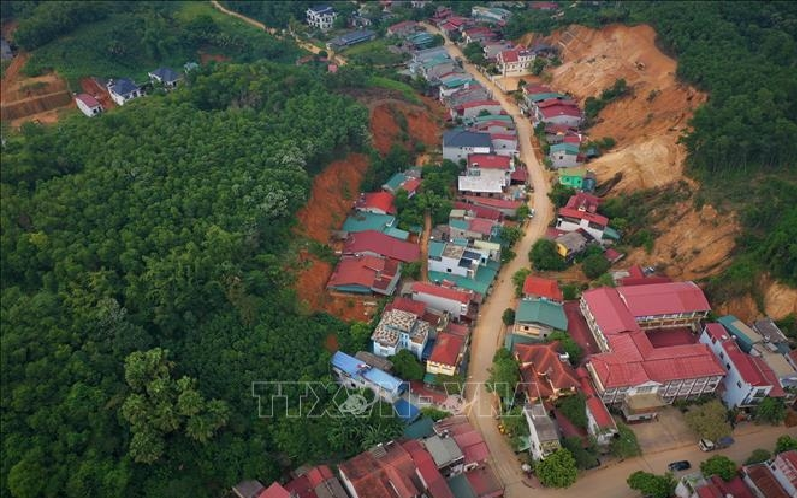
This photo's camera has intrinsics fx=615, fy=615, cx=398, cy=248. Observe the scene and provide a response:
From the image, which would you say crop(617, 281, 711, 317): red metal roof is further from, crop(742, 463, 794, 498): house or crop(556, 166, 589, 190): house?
crop(556, 166, 589, 190): house

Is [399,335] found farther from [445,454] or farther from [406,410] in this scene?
[445,454]

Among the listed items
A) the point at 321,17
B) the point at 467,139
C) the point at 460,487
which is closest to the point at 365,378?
the point at 460,487

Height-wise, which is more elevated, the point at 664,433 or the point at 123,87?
the point at 123,87

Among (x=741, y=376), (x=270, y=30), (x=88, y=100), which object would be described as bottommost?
(x=270, y=30)

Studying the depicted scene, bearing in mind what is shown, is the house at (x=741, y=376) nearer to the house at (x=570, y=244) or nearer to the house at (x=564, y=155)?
the house at (x=570, y=244)

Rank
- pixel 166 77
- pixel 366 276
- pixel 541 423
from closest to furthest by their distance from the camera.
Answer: pixel 541 423, pixel 366 276, pixel 166 77

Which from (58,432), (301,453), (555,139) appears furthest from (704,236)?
(58,432)

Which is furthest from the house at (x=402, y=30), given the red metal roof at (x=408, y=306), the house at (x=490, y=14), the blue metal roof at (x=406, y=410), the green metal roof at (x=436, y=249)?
the blue metal roof at (x=406, y=410)
